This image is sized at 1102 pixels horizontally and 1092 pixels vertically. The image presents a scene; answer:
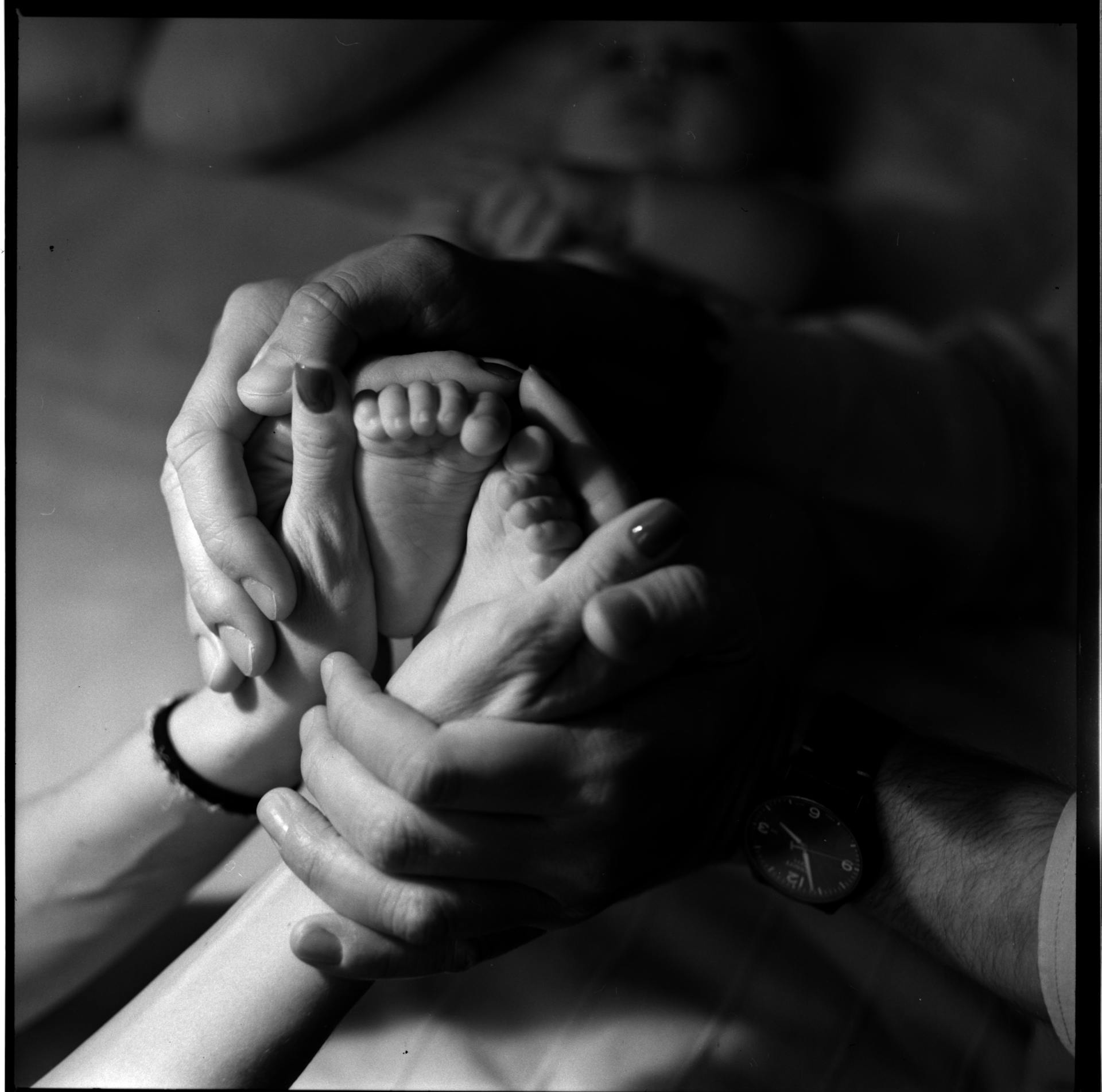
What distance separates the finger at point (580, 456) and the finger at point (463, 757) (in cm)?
11

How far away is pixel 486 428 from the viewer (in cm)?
45

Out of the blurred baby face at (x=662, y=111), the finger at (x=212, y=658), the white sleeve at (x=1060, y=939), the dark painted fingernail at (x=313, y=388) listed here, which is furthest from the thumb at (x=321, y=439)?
the white sleeve at (x=1060, y=939)

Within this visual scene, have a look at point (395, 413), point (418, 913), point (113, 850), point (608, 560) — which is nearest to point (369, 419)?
point (395, 413)

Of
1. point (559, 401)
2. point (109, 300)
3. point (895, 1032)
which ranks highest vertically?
point (109, 300)

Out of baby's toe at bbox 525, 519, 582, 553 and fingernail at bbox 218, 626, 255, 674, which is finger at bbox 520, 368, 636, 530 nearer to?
baby's toe at bbox 525, 519, 582, 553

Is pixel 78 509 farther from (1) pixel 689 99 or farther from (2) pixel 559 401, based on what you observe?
(1) pixel 689 99

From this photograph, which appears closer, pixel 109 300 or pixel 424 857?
pixel 424 857

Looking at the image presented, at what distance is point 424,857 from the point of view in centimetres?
47

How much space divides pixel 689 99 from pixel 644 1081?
57cm

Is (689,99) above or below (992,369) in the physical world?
above

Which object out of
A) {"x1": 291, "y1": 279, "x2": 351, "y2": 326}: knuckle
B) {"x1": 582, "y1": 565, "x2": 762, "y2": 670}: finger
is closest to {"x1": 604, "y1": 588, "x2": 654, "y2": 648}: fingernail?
{"x1": 582, "y1": 565, "x2": 762, "y2": 670}: finger

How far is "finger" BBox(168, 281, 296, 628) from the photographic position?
1.65ft

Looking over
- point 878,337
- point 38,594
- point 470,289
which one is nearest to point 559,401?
point 470,289

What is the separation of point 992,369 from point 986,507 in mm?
83
